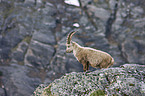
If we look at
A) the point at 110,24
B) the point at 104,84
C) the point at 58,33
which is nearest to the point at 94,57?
the point at 104,84

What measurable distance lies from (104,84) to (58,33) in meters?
20.8

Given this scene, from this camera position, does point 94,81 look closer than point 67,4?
Yes

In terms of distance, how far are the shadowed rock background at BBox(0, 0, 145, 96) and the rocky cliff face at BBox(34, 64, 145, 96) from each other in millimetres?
17068

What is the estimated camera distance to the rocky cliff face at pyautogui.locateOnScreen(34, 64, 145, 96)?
430 centimetres

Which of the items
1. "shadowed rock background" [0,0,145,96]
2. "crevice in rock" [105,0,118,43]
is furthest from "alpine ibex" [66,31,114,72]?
"crevice in rock" [105,0,118,43]

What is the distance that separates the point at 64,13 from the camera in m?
24.9

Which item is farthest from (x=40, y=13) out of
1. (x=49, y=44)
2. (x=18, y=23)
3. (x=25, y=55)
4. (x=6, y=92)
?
(x=6, y=92)

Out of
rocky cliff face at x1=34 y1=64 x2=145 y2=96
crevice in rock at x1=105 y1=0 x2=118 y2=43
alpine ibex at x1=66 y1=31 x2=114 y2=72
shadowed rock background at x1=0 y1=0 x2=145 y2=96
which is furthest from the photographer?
crevice in rock at x1=105 y1=0 x2=118 y2=43

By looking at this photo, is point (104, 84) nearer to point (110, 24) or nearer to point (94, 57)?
point (94, 57)

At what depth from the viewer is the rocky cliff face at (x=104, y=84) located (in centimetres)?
430

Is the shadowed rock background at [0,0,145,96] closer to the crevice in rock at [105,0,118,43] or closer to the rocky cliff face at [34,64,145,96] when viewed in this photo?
the crevice in rock at [105,0,118,43]

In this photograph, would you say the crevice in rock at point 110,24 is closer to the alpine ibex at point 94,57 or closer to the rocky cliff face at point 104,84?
the alpine ibex at point 94,57

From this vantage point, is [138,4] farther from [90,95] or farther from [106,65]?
[90,95]

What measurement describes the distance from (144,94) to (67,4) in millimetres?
23202
